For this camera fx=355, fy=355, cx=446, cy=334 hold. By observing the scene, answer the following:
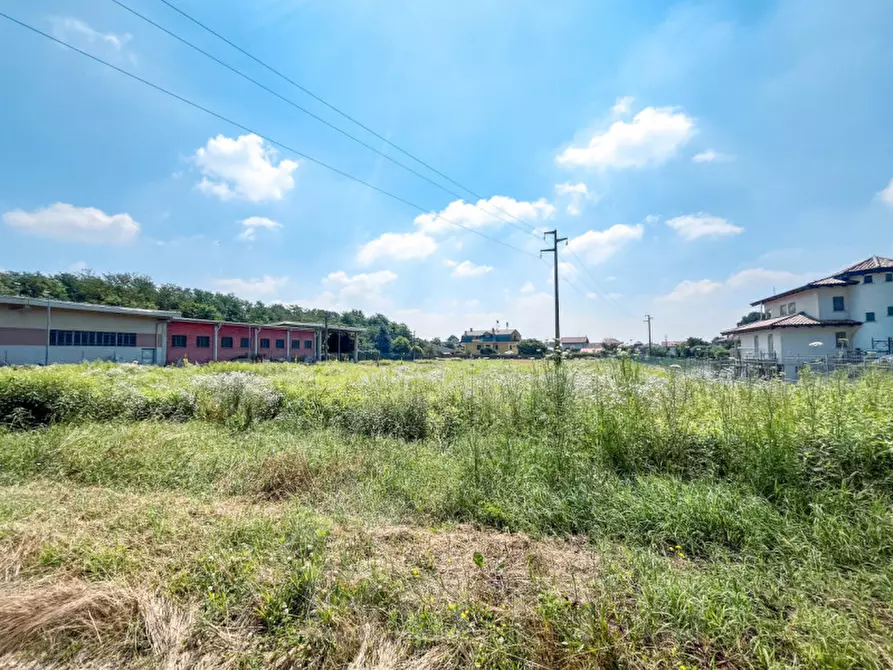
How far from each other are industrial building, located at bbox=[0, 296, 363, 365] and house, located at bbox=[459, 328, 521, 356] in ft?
149

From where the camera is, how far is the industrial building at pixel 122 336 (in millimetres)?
19000

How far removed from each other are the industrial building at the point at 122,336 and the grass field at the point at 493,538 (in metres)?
21.3

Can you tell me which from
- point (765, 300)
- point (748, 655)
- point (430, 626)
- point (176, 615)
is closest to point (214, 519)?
point (176, 615)

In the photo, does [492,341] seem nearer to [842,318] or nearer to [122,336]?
[842,318]

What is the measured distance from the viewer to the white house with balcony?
19594 mm

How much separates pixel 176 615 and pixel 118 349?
2858 cm

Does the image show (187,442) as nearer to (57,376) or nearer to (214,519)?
(214,519)

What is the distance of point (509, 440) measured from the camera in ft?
15.6

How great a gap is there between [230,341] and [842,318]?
42.4 metres

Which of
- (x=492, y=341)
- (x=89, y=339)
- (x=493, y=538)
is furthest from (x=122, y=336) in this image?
(x=492, y=341)

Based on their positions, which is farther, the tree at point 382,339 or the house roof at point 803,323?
the tree at point 382,339

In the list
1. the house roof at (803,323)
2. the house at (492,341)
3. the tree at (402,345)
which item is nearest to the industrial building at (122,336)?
the tree at (402,345)

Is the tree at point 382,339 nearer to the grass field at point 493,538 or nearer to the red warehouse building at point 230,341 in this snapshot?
the red warehouse building at point 230,341

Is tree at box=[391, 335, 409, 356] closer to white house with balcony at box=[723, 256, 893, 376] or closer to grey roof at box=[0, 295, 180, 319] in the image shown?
grey roof at box=[0, 295, 180, 319]
